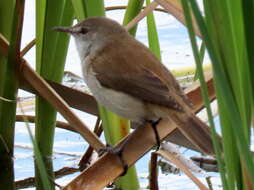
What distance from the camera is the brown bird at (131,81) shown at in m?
2.75

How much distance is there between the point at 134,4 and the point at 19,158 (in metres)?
1.37

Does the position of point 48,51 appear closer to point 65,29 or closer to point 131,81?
point 65,29

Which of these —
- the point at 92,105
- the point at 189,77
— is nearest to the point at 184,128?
the point at 92,105

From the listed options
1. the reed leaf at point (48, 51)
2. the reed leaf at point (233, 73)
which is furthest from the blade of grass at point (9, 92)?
the reed leaf at point (233, 73)

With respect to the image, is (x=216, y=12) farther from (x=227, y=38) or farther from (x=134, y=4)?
(x=134, y=4)

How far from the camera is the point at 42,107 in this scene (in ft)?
11.4

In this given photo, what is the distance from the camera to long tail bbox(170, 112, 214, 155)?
2336 millimetres

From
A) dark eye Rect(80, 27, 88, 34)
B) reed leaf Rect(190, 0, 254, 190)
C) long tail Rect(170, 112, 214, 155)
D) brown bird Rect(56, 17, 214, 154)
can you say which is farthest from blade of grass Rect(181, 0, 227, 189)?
dark eye Rect(80, 27, 88, 34)

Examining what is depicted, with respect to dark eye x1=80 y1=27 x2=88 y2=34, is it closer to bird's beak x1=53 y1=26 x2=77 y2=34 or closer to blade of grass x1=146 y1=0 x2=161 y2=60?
bird's beak x1=53 y1=26 x2=77 y2=34

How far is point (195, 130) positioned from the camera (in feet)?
8.13

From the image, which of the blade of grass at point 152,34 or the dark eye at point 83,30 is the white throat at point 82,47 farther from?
→ the blade of grass at point 152,34

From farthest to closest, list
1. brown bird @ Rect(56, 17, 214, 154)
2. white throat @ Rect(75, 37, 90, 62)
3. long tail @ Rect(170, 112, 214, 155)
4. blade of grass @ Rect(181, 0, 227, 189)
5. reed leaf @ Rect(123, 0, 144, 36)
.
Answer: white throat @ Rect(75, 37, 90, 62), reed leaf @ Rect(123, 0, 144, 36), brown bird @ Rect(56, 17, 214, 154), long tail @ Rect(170, 112, 214, 155), blade of grass @ Rect(181, 0, 227, 189)

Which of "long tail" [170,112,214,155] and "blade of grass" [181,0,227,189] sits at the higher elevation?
"blade of grass" [181,0,227,189]

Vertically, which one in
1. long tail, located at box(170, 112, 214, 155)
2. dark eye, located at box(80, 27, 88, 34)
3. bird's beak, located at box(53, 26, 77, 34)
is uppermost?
bird's beak, located at box(53, 26, 77, 34)
